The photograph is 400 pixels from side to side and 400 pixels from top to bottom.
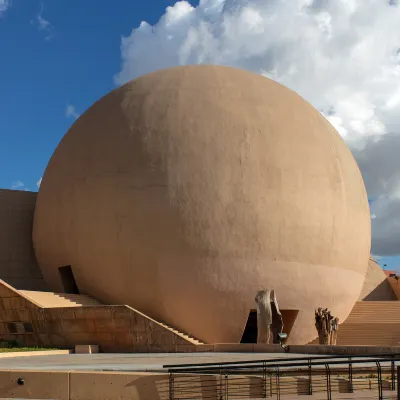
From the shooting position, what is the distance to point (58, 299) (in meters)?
21.7

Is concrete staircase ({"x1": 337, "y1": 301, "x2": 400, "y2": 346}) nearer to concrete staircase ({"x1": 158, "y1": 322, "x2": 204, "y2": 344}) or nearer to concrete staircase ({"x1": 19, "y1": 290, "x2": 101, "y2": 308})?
concrete staircase ({"x1": 158, "y1": 322, "x2": 204, "y2": 344})

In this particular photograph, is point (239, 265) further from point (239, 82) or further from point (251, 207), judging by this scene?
point (239, 82)

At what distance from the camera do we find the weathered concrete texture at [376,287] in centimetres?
3231

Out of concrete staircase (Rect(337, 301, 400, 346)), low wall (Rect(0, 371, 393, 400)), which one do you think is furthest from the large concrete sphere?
low wall (Rect(0, 371, 393, 400))

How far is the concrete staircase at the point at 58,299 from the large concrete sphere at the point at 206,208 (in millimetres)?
364

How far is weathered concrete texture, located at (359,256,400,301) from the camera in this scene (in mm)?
32312

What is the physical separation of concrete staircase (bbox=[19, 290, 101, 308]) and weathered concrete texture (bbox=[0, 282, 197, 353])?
50 centimetres

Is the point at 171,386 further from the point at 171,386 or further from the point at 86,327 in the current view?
the point at 86,327

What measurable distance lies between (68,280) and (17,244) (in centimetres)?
409

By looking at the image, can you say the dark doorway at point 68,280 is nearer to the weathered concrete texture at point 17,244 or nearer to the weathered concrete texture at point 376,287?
the weathered concrete texture at point 17,244

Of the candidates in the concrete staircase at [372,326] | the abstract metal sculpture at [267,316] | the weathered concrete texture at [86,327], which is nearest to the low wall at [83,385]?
the weathered concrete texture at [86,327]

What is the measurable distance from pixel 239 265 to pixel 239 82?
664 cm

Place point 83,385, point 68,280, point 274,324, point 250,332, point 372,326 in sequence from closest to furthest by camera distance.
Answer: point 83,385 → point 274,324 → point 68,280 → point 250,332 → point 372,326

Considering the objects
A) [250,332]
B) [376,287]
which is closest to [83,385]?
[250,332]
